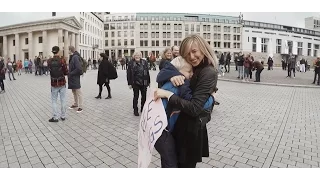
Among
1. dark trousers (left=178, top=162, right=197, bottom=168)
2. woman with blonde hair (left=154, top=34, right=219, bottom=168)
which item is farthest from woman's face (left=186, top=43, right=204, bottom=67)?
dark trousers (left=178, top=162, right=197, bottom=168)

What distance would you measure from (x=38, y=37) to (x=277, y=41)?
279ft

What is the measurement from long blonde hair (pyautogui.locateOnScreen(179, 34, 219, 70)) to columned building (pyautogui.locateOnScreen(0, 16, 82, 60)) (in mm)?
53207

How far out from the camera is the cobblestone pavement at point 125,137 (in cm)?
394

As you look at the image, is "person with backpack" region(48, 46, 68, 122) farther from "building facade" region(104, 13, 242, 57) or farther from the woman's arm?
"building facade" region(104, 13, 242, 57)

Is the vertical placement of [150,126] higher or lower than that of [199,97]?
lower

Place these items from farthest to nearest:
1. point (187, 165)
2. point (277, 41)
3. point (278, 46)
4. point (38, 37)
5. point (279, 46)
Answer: point (279, 46) → point (278, 46) → point (277, 41) → point (38, 37) → point (187, 165)

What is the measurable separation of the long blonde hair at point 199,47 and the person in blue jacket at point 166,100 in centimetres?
9

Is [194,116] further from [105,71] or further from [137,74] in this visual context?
[105,71]

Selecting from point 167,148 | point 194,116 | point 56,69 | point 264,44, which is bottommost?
point 167,148

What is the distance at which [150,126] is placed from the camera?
220 cm

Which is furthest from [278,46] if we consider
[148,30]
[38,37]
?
[38,37]

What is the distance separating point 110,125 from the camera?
614 cm
